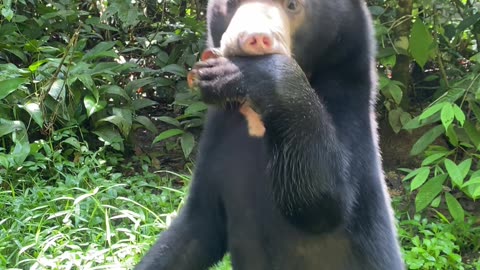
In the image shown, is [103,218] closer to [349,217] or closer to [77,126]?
[77,126]

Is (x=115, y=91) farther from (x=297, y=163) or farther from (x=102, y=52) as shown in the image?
(x=297, y=163)

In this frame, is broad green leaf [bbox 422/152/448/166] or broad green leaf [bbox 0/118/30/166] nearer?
broad green leaf [bbox 422/152/448/166]

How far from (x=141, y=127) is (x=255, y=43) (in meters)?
3.45

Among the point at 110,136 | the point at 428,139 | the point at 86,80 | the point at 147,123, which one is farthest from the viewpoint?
the point at 147,123

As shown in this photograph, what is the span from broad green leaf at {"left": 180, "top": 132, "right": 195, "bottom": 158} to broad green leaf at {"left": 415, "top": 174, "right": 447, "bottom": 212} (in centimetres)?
153

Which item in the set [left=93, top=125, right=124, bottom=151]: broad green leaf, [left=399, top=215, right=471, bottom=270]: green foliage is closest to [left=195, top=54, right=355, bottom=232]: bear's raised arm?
[left=399, top=215, right=471, bottom=270]: green foliage

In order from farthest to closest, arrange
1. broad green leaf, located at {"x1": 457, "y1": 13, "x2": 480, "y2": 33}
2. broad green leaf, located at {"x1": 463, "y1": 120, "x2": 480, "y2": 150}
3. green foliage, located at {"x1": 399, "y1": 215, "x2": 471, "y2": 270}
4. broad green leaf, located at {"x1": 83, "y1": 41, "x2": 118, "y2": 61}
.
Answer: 1. broad green leaf, located at {"x1": 83, "y1": 41, "x2": 118, "y2": 61}
2. broad green leaf, located at {"x1": 457, "y1": 13, "x2": 480, "y2": 33}
3. broad green leaf, located at {"x1": 463, "y1": 120, "x2": 480, "y2": 150}
4. green foliage, located at {"x1": 399, "y1": 215, "x2": 471, "y2": 270}

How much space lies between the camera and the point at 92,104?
16.4ft

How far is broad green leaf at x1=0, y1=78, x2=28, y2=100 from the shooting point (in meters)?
4.75

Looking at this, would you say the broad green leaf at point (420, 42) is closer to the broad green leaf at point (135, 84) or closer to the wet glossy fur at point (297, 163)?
the broad green leaf at point (135, 84)

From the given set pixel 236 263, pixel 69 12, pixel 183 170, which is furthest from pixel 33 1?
pixel 236 263

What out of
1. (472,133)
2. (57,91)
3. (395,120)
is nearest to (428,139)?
(472,133)

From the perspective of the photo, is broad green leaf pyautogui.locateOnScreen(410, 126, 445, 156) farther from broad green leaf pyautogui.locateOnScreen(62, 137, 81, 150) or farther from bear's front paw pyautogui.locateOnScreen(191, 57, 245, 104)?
bear's front paw pyautogui.locateOnScreen(191, 57, 245, 104)

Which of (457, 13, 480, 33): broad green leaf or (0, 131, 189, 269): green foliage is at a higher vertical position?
(457, 13, 480, 33): broad green leaf
